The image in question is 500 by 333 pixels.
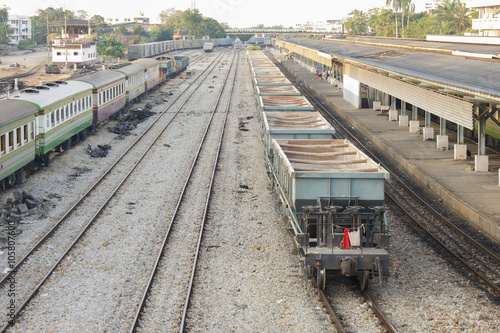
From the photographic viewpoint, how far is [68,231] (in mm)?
15281

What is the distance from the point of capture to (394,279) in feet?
40.3

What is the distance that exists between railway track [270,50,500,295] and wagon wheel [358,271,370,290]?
2.71 metres

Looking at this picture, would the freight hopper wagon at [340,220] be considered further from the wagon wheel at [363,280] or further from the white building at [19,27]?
the white building at [19,27]

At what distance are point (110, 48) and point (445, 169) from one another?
7790 centimetres

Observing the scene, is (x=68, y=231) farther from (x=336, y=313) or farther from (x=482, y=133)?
(x=482, y=133)

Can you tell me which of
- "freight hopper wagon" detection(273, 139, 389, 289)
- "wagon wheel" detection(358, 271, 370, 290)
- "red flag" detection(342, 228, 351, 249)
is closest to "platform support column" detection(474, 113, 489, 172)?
"freight hopper wagon" detection(273, 139, 389, 289)

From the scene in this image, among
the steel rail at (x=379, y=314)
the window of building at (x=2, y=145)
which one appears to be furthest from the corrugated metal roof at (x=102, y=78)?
the steel rail at (x=379, y=314)

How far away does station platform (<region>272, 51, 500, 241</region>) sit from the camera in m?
16.5

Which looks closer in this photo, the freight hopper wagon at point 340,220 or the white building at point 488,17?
the freight hopper wagon at point 340,220

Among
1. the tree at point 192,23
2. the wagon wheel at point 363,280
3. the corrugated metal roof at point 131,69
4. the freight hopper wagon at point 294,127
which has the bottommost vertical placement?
the wagon wheel at point 363,280

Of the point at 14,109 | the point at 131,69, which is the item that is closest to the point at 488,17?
the point at 131,69

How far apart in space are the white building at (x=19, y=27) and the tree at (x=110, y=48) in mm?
53923

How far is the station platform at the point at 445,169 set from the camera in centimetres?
1645

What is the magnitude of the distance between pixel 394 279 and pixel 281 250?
2.91 metres
